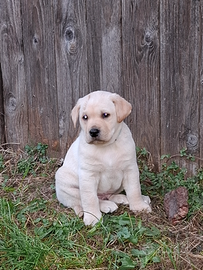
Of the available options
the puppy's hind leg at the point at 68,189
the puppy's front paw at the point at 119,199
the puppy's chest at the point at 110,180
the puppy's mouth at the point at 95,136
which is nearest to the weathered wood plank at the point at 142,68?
the puppy's front paw at the point at 119,199

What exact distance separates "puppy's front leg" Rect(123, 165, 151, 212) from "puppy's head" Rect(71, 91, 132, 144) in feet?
1.30

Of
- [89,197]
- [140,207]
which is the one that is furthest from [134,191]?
[89,197]

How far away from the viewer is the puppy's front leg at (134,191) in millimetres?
3916

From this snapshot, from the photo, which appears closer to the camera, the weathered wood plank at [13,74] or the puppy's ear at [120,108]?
the puppy's ear at [120,108]

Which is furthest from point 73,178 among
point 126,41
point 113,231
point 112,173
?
point 126,41

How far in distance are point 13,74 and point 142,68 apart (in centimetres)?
148

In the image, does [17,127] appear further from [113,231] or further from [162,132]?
[113,231]

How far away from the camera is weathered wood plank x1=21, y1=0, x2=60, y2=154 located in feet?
15.7

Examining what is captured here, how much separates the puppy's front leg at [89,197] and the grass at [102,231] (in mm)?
87

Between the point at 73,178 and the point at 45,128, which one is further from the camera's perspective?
the point at 45,128

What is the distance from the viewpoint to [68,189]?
4.05 metres

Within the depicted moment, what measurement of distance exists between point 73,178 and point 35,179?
81 cm

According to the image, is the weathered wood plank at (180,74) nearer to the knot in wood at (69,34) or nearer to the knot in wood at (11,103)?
the knot in wood at (69,34)

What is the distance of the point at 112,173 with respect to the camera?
384cm
